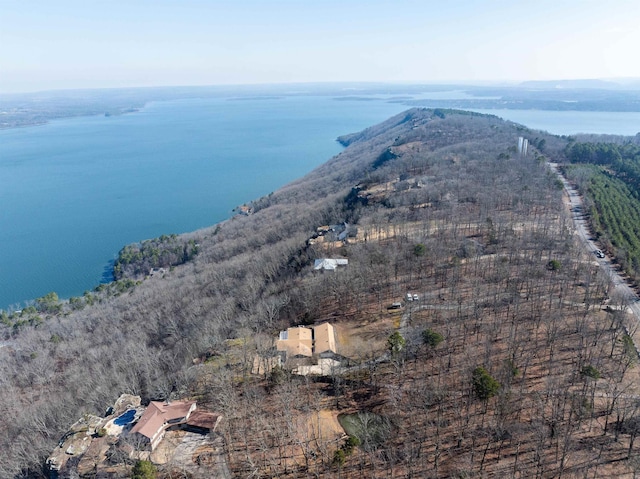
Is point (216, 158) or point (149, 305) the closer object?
point (149, 305)

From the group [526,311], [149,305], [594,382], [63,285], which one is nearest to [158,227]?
[63,285]

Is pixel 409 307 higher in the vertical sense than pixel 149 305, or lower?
higher

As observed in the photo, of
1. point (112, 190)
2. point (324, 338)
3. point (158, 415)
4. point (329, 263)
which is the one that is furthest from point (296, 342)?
point (112, 190)

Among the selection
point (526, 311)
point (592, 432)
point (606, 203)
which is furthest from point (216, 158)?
point (592, 432)

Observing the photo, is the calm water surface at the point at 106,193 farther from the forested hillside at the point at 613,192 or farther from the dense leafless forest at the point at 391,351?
the forested hillside at the point at 613,192

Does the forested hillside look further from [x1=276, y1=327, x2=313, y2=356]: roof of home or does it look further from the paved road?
[x1=276, y1=327, x2=313, y2=356]: roof of home

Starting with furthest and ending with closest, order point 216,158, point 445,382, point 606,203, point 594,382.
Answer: point 216,158, point 606,203, point 445,382, point 594,382

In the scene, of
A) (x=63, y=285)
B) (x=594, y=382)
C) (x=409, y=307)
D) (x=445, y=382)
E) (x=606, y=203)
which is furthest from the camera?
(x=63, y=285)

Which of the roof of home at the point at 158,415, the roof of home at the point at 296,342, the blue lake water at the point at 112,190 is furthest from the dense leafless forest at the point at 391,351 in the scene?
the blue lake water at the point at 112,190

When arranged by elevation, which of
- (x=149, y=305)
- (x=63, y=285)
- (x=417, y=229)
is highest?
(x=417, y=229)

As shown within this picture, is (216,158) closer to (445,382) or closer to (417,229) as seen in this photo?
(417,229)
